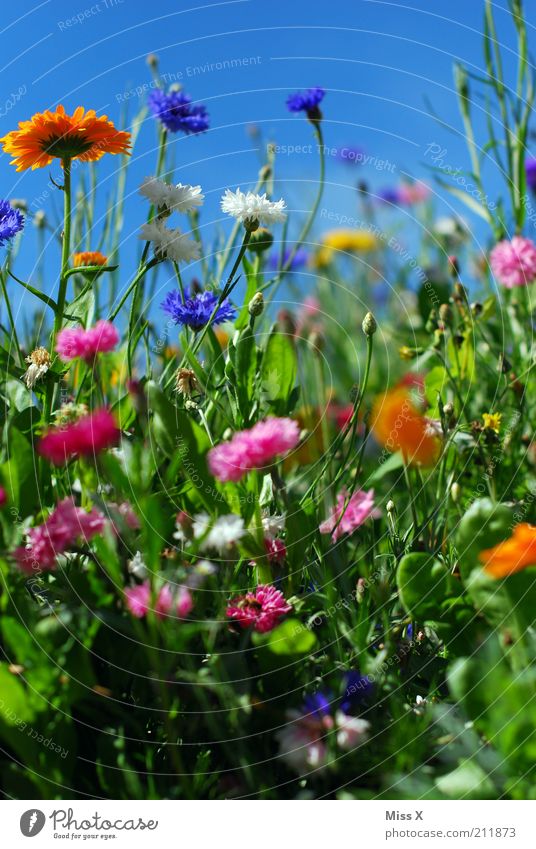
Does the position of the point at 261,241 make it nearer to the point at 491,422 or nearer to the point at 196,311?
the point at 196,311

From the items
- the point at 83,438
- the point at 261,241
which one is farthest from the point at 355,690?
the point at 261,241

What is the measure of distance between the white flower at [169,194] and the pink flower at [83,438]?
22cm

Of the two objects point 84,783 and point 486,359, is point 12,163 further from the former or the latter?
point 486,359

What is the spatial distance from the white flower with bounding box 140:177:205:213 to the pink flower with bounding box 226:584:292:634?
0.34 m

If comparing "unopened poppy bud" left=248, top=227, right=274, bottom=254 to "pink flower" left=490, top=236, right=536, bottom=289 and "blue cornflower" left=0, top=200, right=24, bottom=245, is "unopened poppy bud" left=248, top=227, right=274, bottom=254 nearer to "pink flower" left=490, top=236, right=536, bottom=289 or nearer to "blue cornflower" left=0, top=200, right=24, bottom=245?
"blue cornflower" left=0, top=200, right=24, bottom=245

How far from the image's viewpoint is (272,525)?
2.12 feet

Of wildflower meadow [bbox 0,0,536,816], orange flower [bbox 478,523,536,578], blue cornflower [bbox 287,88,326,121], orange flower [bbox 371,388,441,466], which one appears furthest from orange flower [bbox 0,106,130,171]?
orange flower [bbox 478,523,536,578]

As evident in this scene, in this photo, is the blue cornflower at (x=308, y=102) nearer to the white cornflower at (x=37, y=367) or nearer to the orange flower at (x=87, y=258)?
the orange flower at (x=87, y=258)

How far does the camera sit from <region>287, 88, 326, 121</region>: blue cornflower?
887 mm

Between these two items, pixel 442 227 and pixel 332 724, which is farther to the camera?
pixel 442 227

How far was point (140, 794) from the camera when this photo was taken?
19.5 inches

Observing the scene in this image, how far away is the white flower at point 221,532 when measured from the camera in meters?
0.55
